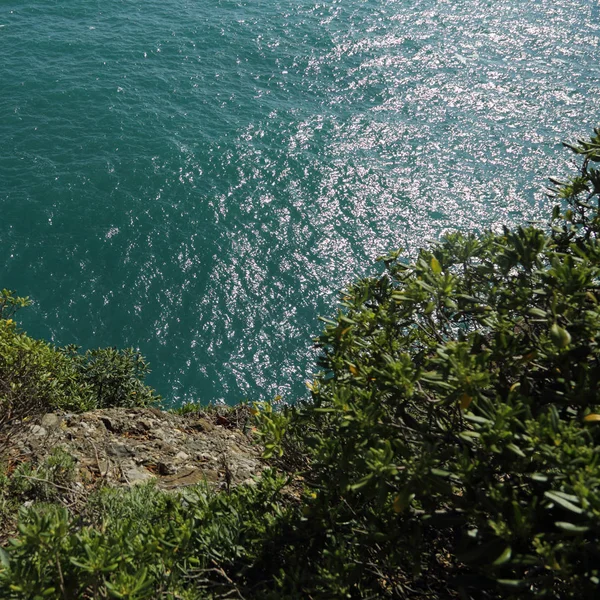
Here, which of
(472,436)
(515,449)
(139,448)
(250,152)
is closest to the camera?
(515,449)

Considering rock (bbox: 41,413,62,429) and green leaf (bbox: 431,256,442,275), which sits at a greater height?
green leaf (bbox: 431,256,442,275)

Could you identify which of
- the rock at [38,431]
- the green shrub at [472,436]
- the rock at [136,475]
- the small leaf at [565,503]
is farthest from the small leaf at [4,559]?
the rock at [38,431]

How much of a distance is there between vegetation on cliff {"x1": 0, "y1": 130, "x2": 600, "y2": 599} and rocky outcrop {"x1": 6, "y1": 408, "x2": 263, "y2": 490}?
10.9 ft

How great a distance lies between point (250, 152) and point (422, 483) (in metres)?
29.9

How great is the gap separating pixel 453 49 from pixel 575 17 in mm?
10386

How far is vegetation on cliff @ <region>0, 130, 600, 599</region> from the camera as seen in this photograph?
4.99m

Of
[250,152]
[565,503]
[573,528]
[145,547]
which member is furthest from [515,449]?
[250,152]

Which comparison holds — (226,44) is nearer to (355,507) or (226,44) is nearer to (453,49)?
(453,49)

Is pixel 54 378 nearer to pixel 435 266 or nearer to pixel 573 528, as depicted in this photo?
pixel 435 266

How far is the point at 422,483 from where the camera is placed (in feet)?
17.5

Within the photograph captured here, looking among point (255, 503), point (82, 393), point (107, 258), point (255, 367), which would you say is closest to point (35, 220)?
point (107, 258)

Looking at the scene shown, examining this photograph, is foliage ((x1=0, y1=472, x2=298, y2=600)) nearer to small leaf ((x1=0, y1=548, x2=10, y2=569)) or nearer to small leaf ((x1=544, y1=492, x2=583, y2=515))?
small leaf ((x1=0, y1=548, x2=10, y2=569))

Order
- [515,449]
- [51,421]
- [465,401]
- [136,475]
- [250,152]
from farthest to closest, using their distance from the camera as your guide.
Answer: [250,152], [51,421], [136,475], [465,401], [515,449]

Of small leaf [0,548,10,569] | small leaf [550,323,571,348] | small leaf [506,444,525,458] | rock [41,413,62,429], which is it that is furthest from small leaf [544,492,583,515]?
rock [41,413,62,429]
